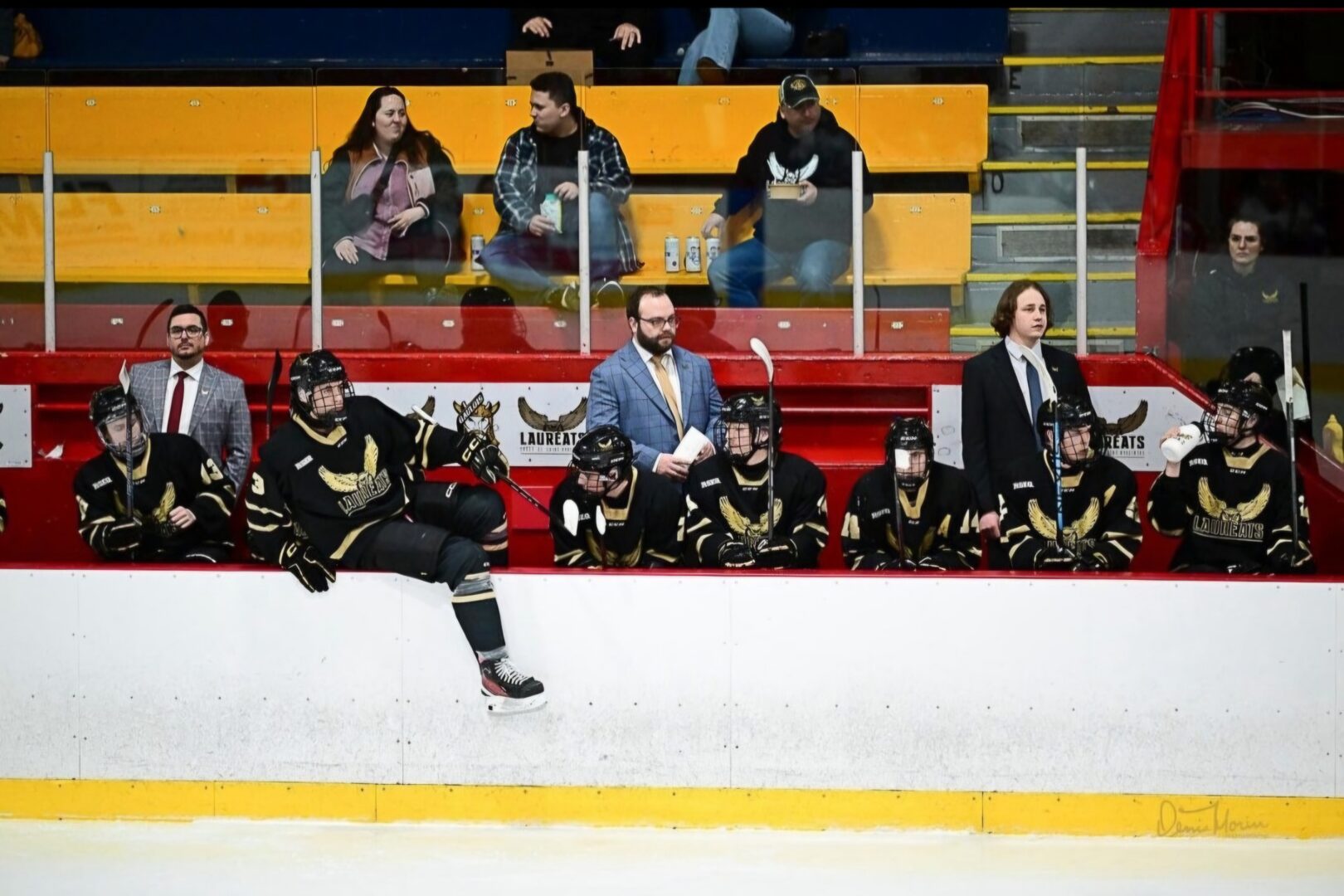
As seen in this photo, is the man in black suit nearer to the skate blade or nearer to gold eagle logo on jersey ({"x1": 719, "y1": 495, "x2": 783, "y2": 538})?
gold eagle logo on jersey ({"x1": 719, "y1": 495, "x2": 783, "y2": 538})

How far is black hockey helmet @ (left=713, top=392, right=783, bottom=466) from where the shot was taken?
5145 millimetres

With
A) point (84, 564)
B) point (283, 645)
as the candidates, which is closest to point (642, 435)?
point (283, 645)

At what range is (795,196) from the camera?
5754mm

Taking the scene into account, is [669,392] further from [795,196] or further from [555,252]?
[795,196]

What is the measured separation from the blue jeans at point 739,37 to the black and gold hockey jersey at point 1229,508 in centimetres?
232

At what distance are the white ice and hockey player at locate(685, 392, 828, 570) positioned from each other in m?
0.84

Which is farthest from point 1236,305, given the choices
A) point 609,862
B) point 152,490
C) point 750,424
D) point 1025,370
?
point 152,490

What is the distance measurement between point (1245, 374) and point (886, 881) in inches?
88.4

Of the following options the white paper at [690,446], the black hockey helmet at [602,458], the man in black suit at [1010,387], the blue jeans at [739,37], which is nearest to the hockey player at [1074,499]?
the man in black suit at [1010,387]

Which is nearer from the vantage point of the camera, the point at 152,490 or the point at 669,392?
→ the point at 152,490

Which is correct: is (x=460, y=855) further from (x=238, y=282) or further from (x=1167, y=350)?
(x=1167, y=350)

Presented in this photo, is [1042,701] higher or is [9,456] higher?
[9,456]

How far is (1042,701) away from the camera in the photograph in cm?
478

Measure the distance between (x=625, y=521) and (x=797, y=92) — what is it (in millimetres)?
1515
